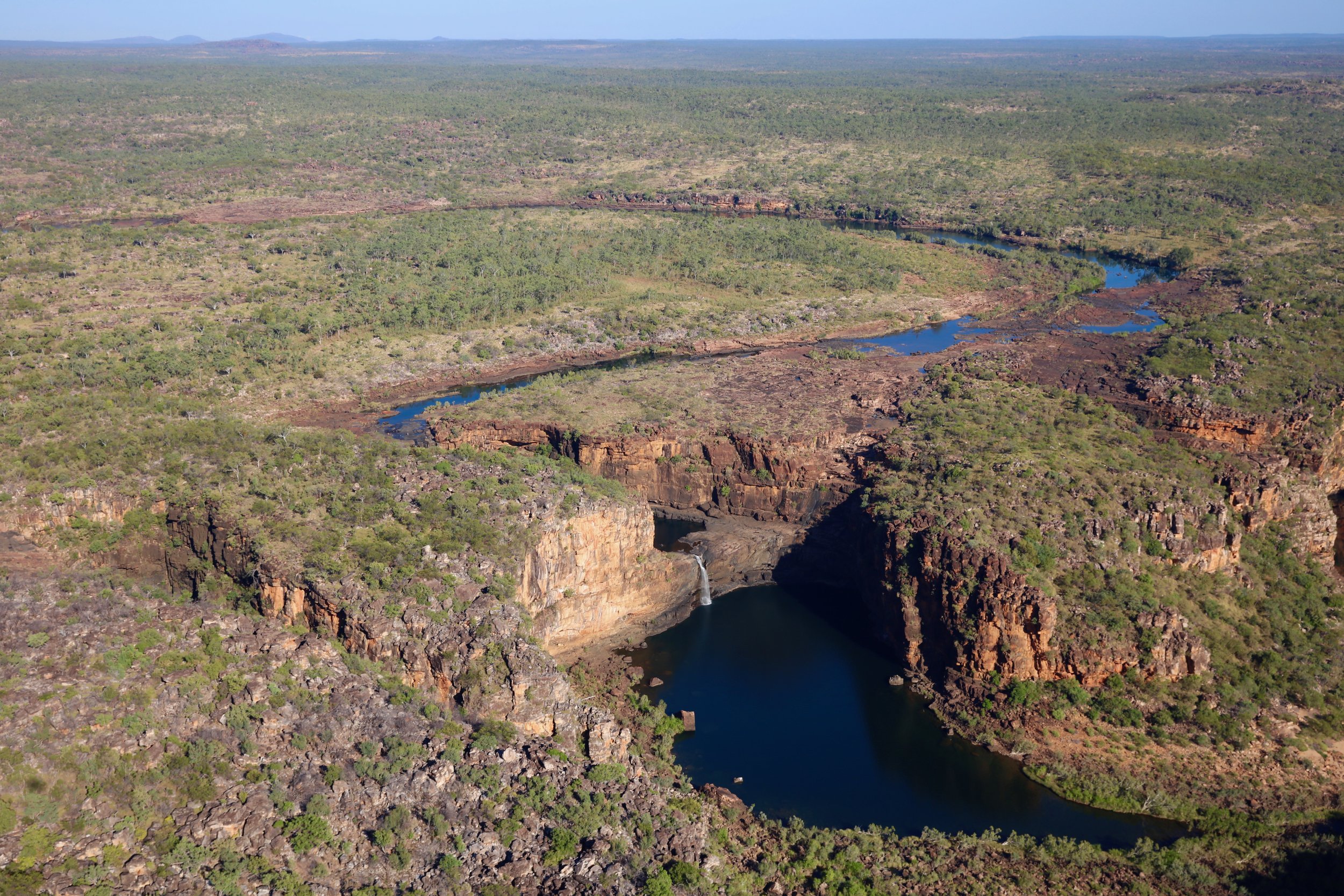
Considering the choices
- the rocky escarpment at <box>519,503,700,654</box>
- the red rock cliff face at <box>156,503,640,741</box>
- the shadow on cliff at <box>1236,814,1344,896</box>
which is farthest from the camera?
the rocky escarpment at <box>519,503,700,654</box>

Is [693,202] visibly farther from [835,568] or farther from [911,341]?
[835,568]

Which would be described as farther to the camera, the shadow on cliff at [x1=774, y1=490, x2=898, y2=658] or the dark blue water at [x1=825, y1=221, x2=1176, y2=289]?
the dark blue water at [x1=825, y1=221, x2=1176, y2=289]

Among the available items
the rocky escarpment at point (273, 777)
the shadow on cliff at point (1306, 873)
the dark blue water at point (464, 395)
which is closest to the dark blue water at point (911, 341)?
the dark blue water at point (464, 395)

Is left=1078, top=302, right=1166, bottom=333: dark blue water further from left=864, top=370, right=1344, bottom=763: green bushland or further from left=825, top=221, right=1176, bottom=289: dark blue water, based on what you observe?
left=864, top=370, right=1344, bottom=763: green bushland

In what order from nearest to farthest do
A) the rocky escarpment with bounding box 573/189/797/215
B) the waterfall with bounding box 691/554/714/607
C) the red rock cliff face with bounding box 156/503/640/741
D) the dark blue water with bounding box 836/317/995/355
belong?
the red rock cliff face with bounding box 156/503/640/741, the waterfall with bounding box 691/554/714/607, the dark blue water with bounding box 836/317/995/355, the rocky escarpment with bounding box 573/189/797/215

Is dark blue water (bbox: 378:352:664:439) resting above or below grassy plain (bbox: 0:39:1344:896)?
below

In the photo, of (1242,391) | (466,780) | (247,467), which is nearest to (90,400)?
(247,467)

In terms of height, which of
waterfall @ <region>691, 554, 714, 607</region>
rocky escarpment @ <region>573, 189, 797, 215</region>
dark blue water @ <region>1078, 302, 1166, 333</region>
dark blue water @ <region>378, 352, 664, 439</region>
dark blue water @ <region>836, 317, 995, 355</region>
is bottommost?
waterfall @ <region>691, 554, 714, 607</region>

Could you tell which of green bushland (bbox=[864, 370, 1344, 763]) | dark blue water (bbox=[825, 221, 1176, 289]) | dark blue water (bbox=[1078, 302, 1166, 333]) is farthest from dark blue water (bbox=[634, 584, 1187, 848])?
dark blue water (bbox=[825, 221, 1176, 289])
